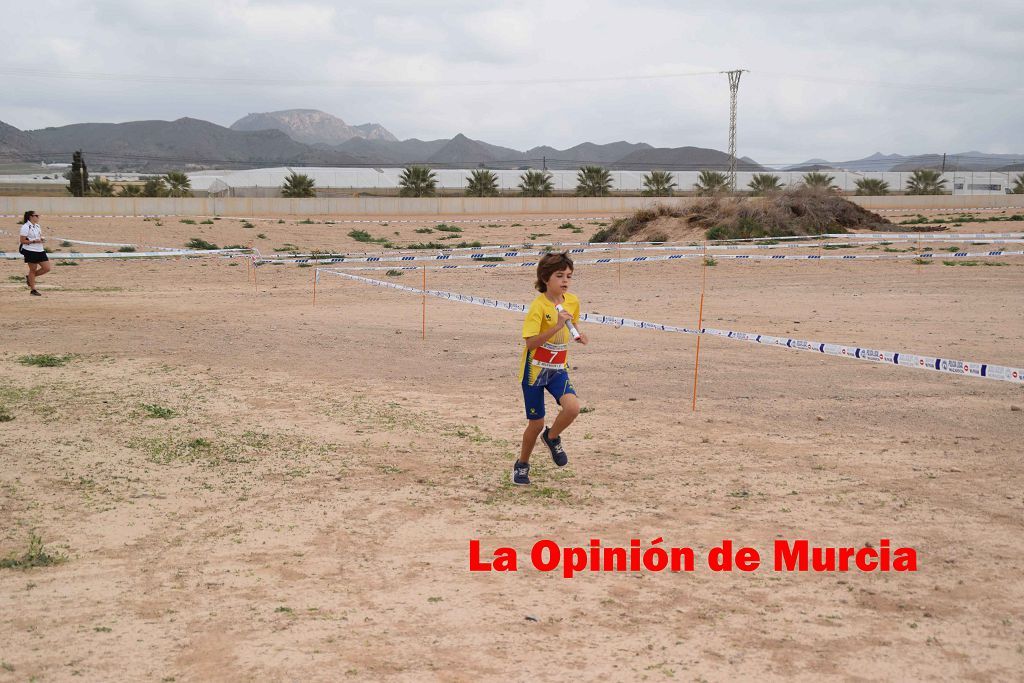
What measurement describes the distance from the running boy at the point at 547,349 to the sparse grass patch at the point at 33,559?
317 cm

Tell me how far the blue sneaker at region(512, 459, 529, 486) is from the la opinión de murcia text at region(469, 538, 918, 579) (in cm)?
123

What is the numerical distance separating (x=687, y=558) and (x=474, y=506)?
168 centimetres

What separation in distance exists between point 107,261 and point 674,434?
22127 millimetres

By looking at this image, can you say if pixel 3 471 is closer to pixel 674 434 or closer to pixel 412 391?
pixel 412 391

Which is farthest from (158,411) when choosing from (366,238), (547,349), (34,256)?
(366,238)

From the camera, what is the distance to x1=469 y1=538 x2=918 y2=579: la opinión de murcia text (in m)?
5.44

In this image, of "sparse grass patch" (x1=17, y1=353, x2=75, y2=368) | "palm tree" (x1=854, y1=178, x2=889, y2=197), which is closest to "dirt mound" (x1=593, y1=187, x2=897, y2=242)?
"sparse grass patch" (x1=17, y1=353, x2=75, y2=368)

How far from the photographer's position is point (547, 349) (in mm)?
6852

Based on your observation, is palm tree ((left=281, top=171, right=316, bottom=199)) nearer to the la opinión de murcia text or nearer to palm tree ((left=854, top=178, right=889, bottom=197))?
palm tree ((left=854, top=178, right=889, bottom=197))

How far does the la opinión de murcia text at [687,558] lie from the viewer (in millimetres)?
5441

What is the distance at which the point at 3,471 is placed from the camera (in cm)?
724

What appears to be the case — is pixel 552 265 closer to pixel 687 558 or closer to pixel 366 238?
pixel 687 558

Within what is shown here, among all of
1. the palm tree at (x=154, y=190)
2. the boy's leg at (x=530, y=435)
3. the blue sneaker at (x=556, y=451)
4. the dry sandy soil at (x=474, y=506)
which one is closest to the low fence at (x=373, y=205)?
the palm tree at (x=154, y=190)

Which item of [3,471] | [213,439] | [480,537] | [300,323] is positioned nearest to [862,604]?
[480,537]
